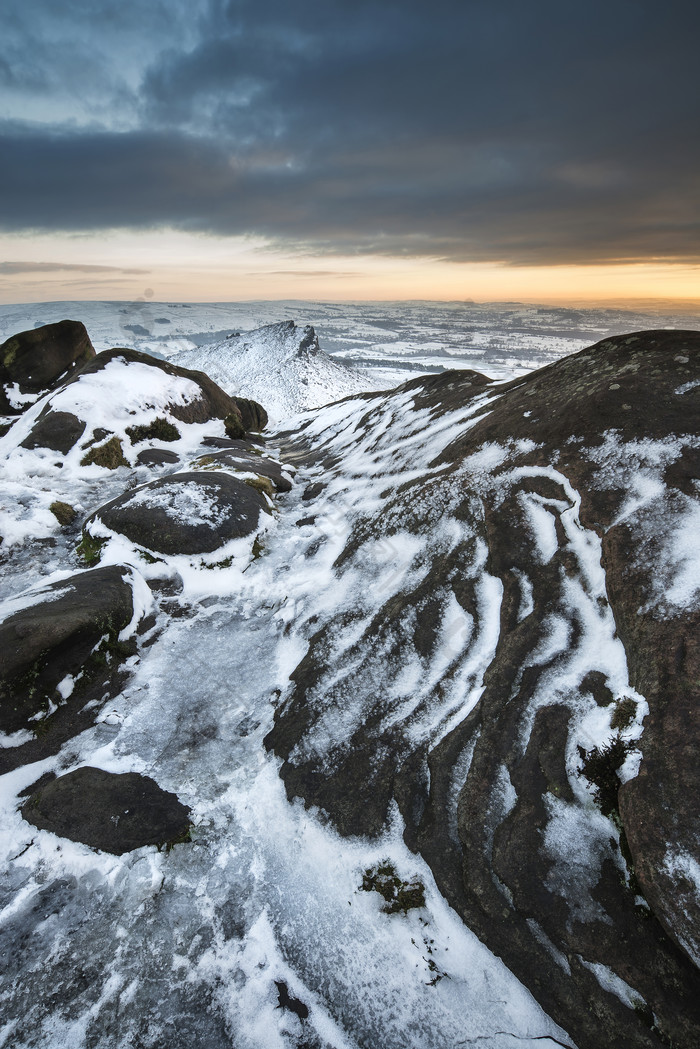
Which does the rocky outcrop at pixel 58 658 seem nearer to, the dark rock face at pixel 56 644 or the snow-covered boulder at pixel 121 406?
the dark rock face at pixel 56 644

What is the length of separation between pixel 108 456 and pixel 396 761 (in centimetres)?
2961

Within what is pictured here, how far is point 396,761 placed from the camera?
1108 centimetres

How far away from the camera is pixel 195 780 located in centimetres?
1156

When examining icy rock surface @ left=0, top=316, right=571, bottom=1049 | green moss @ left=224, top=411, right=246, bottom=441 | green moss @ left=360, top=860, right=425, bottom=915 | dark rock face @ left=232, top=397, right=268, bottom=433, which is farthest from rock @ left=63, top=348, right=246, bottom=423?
green moss @ left=360, top=860, right=425, bottom=915

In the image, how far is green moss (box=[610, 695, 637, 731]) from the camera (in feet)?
29.2

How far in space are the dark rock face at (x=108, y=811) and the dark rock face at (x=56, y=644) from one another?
9.19 ft

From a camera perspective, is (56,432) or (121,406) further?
(121,406)

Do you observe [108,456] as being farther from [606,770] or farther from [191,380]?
[606,770]

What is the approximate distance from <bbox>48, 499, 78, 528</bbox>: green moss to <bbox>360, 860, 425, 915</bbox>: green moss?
2316cm

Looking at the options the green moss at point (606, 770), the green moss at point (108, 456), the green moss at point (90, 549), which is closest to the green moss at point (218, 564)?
the green moss at point (90, 549)

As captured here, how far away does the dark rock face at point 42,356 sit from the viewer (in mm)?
42844

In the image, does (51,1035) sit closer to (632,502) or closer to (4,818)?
(4,818)

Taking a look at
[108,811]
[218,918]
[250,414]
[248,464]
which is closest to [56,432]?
[248,464]

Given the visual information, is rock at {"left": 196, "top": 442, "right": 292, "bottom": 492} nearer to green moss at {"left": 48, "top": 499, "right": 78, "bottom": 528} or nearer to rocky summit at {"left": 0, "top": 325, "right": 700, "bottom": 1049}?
green moss at {"left": 48, "top": 499, "right": 78, "bottom": 528}
